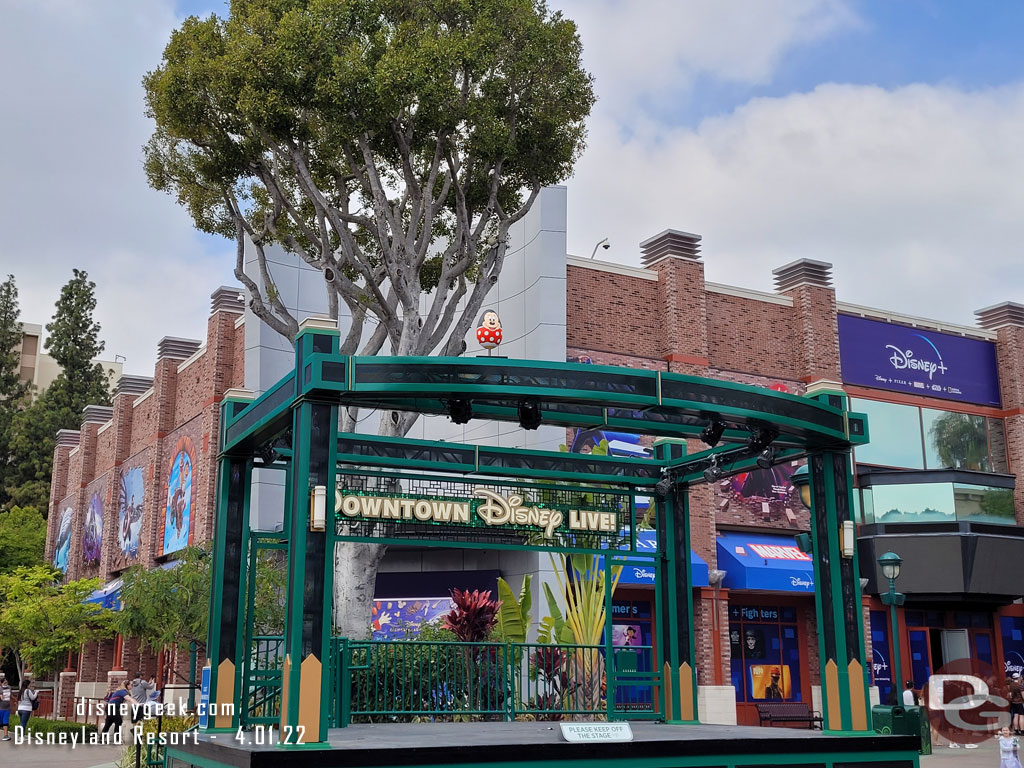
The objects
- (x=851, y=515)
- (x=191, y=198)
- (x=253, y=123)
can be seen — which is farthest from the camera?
(x=191, y=198)

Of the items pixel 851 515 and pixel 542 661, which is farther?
pixel 542 661

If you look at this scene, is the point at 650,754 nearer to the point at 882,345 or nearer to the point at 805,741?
the point at 805,741

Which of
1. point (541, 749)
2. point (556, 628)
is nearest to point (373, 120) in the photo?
point (556, 628)

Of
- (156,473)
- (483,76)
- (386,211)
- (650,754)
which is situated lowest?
(650,754)

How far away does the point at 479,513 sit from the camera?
13305 millimetres

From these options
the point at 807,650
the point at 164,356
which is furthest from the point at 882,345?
the point at 164,356

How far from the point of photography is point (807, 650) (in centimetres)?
3069

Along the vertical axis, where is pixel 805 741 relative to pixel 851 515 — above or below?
below

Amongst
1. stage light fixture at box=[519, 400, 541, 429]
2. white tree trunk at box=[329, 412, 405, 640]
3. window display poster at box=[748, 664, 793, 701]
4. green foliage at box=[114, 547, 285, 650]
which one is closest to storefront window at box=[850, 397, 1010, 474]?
window display poster at box=[748, 664, 793, 701]

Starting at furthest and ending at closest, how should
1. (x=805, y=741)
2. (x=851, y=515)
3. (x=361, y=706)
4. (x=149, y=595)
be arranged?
(x=149, y=595)
(x=361, y=706)
(x=851, y=515)
(x=805, y=741)

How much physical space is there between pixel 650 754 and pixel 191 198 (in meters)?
15.1

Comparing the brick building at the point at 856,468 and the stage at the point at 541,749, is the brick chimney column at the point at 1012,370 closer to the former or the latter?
the brick building at the point at 856,468

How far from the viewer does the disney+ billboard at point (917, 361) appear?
107 ft

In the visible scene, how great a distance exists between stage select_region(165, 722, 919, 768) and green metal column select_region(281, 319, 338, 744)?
345 millimetres
